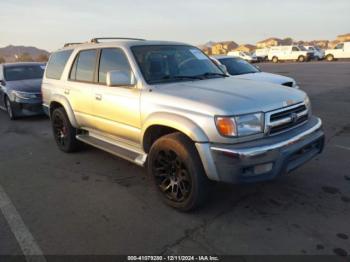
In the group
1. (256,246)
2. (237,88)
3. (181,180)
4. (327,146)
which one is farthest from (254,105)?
(327,146)

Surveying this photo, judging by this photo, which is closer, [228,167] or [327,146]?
[228,167]

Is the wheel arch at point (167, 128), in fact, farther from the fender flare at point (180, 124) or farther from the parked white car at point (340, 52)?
the parked white car at point (340, 52)

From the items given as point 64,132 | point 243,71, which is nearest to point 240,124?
point 64,132

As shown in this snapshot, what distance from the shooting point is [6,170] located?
214 inches

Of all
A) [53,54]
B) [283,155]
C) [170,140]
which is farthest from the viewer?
[53,54]

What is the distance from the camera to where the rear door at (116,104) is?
4.23m

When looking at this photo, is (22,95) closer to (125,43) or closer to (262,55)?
(125,43)

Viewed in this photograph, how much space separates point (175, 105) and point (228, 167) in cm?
92

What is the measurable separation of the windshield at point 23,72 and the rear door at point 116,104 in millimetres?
6562

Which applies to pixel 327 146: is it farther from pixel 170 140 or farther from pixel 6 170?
pixel 6 170

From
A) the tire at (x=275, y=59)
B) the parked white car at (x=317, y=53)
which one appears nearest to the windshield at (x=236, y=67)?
the parked white car at (x=317, y=53)

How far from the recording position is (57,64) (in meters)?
6.25

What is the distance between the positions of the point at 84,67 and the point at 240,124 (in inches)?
121

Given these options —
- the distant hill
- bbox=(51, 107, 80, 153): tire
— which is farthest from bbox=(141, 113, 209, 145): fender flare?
the distant hill
